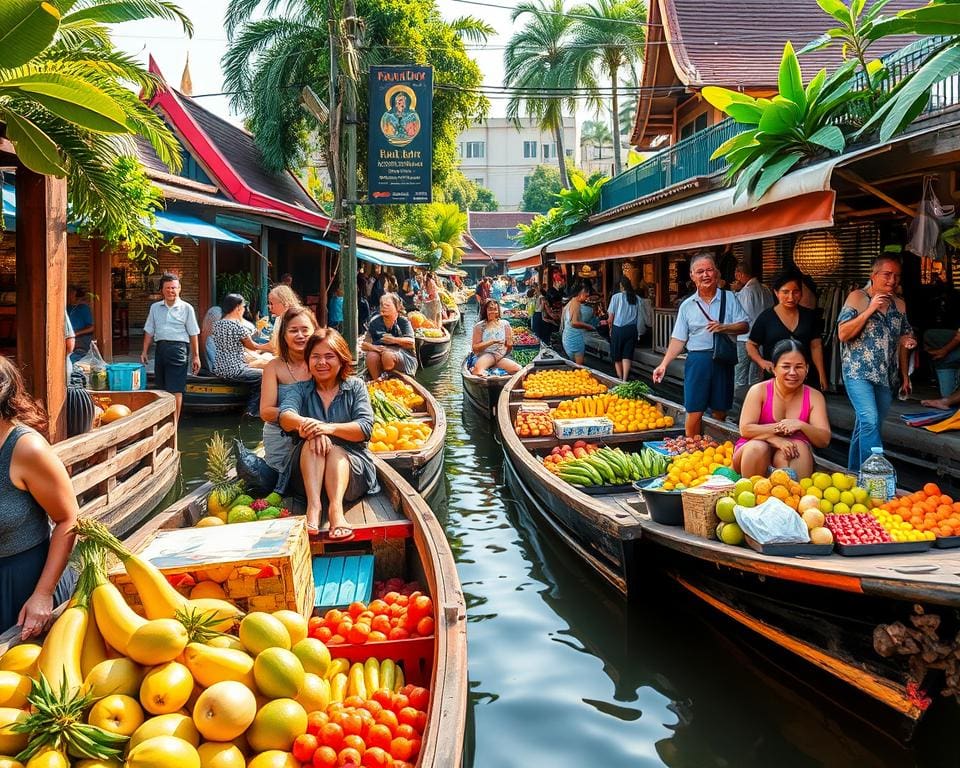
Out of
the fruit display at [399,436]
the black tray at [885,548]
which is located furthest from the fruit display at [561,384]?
the black tray at [885,548]

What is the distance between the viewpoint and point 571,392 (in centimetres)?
1102

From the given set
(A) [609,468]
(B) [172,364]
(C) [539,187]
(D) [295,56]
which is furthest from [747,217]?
(C) [539,187]

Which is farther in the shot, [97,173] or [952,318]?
[952,318]

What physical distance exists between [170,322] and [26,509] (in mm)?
7324

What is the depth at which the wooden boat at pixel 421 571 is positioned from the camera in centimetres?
280

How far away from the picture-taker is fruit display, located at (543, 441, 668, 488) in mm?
6691

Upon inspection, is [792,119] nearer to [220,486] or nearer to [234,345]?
[220,486]

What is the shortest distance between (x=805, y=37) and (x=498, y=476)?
13422 mm

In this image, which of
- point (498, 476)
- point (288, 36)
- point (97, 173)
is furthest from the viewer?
point (288, 36)

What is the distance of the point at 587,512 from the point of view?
5.79 m

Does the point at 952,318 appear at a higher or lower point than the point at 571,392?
higher

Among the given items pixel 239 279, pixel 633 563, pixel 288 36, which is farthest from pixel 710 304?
pixel 288 36

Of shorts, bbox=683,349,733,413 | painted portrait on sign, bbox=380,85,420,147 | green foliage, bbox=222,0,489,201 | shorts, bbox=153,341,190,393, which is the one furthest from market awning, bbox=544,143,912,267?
green foliage, bbox=222,0,489,201

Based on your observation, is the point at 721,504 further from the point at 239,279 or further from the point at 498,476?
the point at 239,279
